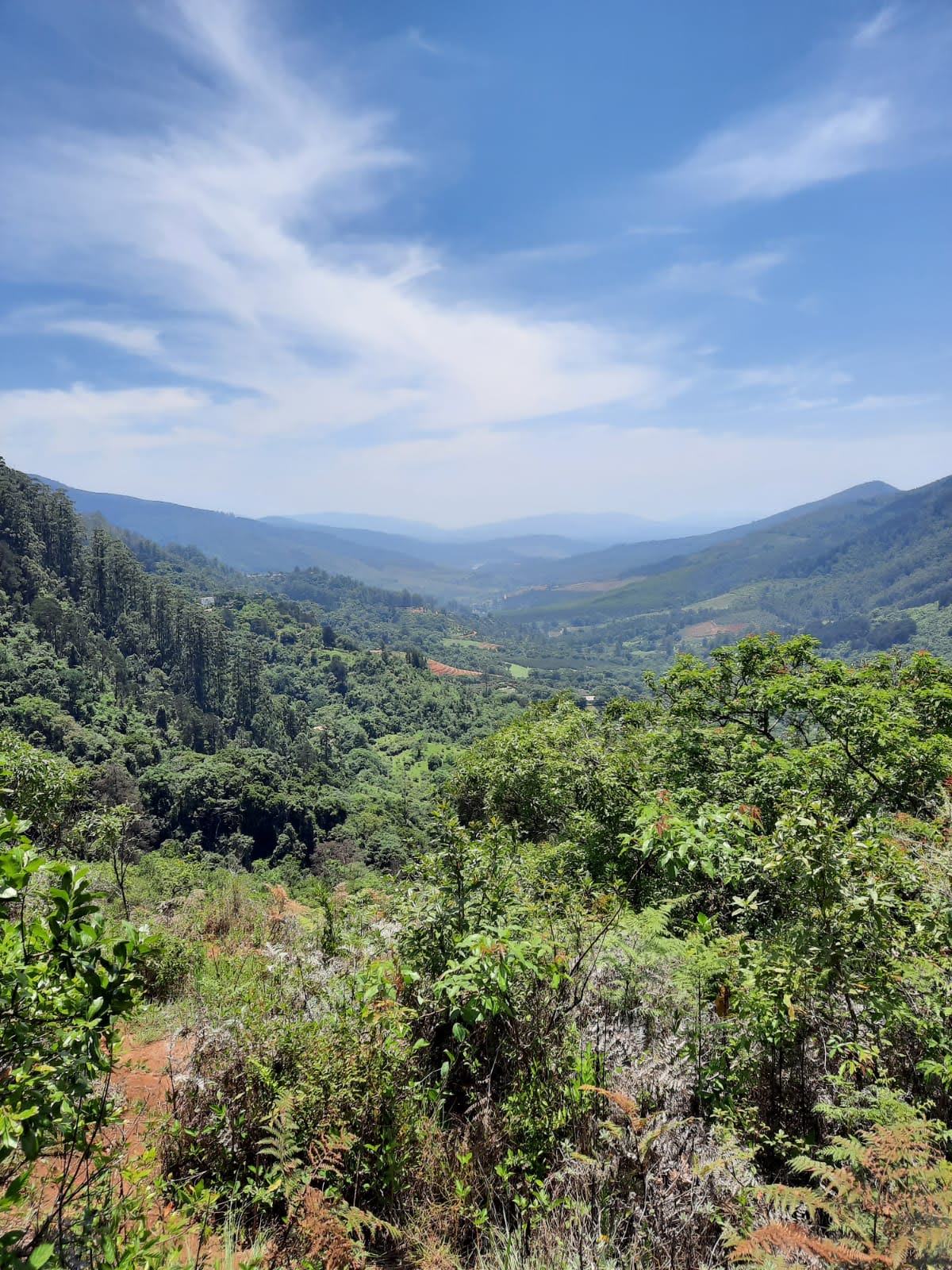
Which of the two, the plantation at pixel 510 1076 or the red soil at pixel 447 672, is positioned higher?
the plantation at pixel 510 1076

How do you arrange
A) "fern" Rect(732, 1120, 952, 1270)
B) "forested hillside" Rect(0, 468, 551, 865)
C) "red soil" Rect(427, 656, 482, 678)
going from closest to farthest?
"fern" Rect(732, 1120, 952, 1270)
"forested hillside" Rect(0, 468, 551, 865)
"red soil" Rect(427, 656, 482, 678)

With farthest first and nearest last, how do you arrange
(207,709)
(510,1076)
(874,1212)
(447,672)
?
(447,672) → (207,709) → (510,1076) → (874,1212)

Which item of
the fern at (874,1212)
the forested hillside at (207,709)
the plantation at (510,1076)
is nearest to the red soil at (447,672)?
the forested hillside at (207,709)

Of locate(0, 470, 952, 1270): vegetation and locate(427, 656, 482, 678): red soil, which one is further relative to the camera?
locate(427, 656, 482, 678): red soil

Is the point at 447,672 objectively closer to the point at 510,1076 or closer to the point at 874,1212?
the point at 510,1076

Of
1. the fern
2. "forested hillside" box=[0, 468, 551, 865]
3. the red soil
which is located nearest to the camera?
the fern

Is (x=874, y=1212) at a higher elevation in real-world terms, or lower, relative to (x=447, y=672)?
higher

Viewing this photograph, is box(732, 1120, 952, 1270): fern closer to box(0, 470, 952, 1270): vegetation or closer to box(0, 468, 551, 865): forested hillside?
box(0, 470, 952, 1270): vegetation

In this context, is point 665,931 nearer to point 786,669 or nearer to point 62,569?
point 786,669

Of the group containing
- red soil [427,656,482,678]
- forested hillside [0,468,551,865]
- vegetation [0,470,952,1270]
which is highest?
vegetation [0,470,952,1270]

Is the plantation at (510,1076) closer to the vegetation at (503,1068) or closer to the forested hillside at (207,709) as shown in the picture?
the vegetation at (503,1068)

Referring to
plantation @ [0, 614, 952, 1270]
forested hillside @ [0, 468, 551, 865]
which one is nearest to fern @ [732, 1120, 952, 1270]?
plantation @ [0, 614, 952, 1270]

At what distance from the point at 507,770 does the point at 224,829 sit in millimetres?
44682

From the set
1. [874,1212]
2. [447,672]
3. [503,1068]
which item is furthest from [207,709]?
[874,1212]
